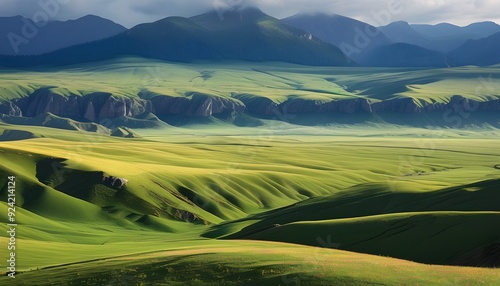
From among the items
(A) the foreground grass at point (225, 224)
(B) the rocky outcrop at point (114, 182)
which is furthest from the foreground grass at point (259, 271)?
(B) the rocky outcrop at point (114, 182)

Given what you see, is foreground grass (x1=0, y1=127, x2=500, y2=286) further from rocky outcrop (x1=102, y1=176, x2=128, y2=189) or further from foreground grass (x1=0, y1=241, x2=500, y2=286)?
rocky outcrop (x1=102, y1=176, x2=128, y2=189)

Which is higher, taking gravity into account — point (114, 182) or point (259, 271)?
point (259, 271)

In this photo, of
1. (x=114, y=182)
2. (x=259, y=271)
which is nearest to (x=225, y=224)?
(x=114, y=182)

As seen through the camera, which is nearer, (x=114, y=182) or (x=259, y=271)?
(x=259, y=271)

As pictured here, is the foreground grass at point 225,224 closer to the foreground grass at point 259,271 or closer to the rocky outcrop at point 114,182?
the foreground grass at point 259,271

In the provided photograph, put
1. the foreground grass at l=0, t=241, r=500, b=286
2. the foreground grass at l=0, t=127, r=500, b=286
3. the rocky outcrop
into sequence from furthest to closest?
the rocky outcrop → the foreground grass at l=0, t=127, r=500, b=286 → the foreground grass at l=0, t=241, r=500, b=286

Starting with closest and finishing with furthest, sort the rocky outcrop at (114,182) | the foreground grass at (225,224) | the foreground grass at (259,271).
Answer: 1. the foreground grass at (259,271)
2. the foreground grass at (225,224)
3. the rocky outcrop at (114,182)

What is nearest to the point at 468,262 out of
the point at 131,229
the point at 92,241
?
the point at 92,241

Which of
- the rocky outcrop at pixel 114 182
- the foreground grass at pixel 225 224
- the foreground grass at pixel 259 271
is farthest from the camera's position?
the rocky outcrop at pixel 114 182

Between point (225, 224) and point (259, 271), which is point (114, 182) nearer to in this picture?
point (225, 224)

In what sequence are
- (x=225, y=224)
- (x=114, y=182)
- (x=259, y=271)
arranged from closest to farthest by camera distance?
(x=259, y=271) → (x=225, y=224) → (x=114, y=182)

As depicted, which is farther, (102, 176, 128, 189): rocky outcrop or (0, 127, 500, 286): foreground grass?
(102, 176, 128, 189): rocky outcrop

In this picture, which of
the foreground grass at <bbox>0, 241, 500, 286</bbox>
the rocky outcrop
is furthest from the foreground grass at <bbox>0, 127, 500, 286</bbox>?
the rocky outcrop
